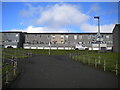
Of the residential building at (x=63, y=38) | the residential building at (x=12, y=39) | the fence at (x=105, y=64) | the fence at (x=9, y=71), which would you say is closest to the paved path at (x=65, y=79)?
the fence at (x=9, y=71)

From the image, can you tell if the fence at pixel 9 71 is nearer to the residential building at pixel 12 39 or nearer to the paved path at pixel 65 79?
the paved path at pixel 65 79

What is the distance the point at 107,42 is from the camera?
77.0 metres

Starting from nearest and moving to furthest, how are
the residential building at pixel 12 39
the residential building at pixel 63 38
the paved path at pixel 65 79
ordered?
the paved path at pixel 65 79 → the residential building at pixel 12 39 → the residential building at pixel 63 38

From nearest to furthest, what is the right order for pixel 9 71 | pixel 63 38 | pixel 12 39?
pixel 9 71, pixel 12 39, pixel 63 38

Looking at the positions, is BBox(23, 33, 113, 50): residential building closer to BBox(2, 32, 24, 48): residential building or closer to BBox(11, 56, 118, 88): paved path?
BBox(2, 32, 24, 48): residential building

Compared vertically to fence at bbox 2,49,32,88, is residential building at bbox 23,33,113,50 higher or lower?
higher

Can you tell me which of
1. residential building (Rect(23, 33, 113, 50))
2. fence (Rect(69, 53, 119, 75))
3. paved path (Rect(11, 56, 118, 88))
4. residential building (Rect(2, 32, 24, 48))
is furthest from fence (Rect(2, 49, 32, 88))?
residential building (Rect(23, 33, 113, 50))

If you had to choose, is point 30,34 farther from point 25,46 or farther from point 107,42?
point 107,42

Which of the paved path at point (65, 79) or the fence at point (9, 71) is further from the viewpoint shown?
the fence at point (9, 71)

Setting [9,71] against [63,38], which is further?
[63,38]

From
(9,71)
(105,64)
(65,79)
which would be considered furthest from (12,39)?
(65,79)

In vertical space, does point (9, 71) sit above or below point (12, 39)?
below

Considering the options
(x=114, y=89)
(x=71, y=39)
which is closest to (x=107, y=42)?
(x=71, y=39)

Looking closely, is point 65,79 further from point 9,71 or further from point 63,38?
point 63,38
